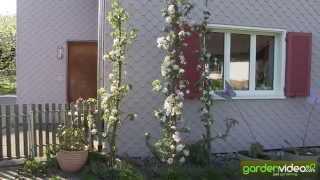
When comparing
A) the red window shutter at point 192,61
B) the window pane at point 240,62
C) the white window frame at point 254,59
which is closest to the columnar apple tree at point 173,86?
the red window shutter at point 192,61

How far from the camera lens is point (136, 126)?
920cm

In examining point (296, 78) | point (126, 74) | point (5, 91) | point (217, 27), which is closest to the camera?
point (126, 74)

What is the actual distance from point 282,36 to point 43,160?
5527 mm

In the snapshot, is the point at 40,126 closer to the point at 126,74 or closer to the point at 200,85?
the point at 126,74

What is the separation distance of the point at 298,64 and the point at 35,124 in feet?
18.1

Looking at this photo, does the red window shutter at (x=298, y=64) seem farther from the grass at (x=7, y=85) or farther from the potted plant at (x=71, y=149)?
the grass at (x=7, y=85)

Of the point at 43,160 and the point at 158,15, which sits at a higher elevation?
the point at 158,15

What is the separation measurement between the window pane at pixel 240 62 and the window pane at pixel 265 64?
0.30m

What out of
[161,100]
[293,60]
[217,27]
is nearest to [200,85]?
[161,100]

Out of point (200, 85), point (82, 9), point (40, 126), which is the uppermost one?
point (82, 9)

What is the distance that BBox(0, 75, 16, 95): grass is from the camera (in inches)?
1082

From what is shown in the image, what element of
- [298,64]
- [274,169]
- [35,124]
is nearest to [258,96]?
[298,64]

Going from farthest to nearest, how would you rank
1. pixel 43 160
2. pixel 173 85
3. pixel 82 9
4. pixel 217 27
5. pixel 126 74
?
1. pixel 82 9
2. pixel 217 27
3. pixel 126 74
4. pixel 43 160
5. pixel 173 85

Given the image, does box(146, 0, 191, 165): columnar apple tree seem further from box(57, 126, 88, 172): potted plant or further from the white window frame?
the white window frame
